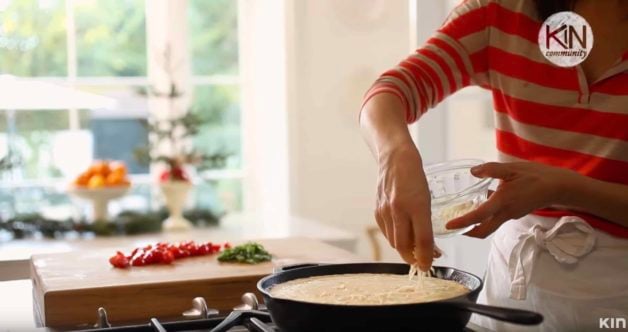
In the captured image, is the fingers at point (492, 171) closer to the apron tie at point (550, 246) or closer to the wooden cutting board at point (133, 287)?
the apron tie at point (550, 246)

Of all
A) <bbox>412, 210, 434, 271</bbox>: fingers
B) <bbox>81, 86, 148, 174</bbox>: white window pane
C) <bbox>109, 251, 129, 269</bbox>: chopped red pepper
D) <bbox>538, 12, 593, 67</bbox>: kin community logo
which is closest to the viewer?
<bbox>412, 210, 434, 271</bbox>: fingers

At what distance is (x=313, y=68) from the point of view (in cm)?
338

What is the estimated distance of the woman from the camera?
3.16 ft

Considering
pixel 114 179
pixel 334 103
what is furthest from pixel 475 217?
pixel 334 103

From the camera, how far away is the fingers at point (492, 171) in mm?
891

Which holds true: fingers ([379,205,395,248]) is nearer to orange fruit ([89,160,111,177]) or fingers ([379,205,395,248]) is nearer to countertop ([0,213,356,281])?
countertop ([0,213,356,281])

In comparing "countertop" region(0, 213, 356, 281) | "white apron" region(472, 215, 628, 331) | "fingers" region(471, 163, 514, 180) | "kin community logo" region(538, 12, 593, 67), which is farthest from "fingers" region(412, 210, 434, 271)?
"countertop" region(0, 213, 356, 281)

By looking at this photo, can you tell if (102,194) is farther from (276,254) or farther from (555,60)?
(555,60)

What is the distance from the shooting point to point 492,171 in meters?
0.89

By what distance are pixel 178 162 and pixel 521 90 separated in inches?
89.6

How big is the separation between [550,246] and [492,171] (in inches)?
8.9

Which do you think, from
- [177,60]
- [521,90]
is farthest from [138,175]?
[521,90]

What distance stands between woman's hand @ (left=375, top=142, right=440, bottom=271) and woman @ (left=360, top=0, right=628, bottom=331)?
0.08ft

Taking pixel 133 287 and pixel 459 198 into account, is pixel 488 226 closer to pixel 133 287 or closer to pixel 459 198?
pixel 459 198
